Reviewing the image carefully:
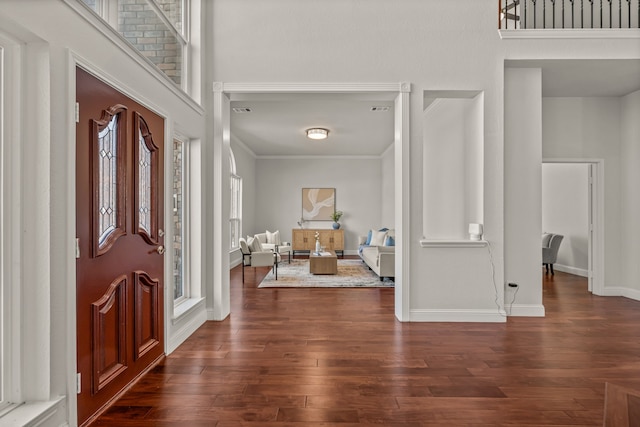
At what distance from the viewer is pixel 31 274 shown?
1.75 meters

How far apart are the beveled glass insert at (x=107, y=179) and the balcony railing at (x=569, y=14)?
460cm

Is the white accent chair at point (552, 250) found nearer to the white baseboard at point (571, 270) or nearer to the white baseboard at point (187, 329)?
the white baseboard at point (571, 270)

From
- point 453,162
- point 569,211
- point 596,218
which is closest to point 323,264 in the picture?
point 453,162

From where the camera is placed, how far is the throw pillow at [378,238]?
8.77 metres

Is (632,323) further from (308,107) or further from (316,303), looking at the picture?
(308,107)

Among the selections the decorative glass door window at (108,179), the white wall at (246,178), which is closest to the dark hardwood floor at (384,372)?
the decorative glass door window at (108,179)

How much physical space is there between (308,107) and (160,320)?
420 centimetres

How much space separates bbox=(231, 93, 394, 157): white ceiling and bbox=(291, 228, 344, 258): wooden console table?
7.62ft

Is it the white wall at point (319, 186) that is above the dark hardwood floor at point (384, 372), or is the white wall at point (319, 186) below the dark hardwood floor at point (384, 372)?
above

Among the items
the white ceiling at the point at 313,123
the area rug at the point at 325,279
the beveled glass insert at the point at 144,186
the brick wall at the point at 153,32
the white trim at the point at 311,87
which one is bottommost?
the area rug at the point at 325,279

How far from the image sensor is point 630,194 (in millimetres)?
5039

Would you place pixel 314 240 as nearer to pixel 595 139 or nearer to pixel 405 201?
pixel 405 201

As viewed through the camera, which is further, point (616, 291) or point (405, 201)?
point (616, 291)

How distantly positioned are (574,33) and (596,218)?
276 centimetres
